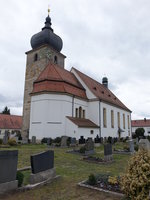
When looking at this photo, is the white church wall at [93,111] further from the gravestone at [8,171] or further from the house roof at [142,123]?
the house roof at [142,123]

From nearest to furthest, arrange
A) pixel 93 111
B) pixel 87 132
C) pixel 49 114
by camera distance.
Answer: pixel 49 114 < pixel 87 132 < pixel 93 111

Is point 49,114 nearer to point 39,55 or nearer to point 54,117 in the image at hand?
point 54,117

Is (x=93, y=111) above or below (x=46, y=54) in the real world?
below

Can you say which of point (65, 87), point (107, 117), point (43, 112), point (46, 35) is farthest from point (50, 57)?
point (107, 117)

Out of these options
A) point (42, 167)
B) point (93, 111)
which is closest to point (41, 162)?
point (42, 167)

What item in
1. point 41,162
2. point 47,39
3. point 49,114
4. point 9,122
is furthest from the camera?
point 9,122

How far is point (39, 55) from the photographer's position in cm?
3128

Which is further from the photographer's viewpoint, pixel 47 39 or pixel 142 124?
pixel 142 124

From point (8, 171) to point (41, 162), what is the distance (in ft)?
3.75

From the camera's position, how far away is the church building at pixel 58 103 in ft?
72.4

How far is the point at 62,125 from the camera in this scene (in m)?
22.1

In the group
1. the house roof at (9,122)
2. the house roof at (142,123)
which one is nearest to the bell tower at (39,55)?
the house roof at (9,122)

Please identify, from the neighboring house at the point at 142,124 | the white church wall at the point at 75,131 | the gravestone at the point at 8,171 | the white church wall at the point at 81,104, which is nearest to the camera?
the gravestone at the point at 8,171

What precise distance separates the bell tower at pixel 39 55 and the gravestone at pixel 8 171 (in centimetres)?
2436
